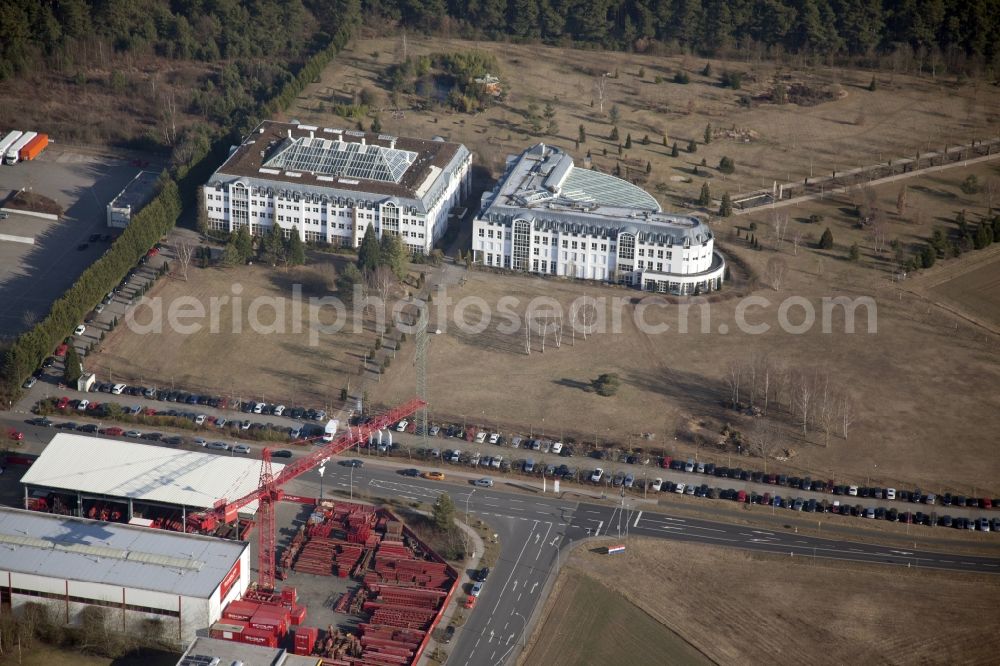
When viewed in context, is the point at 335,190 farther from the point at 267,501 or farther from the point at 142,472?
the point at 267,501

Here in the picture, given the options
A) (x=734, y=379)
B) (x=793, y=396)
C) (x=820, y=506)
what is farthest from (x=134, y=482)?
(x=793, y=396)

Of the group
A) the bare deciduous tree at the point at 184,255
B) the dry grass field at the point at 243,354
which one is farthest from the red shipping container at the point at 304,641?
the bare deciduous tree at the point at 184,255

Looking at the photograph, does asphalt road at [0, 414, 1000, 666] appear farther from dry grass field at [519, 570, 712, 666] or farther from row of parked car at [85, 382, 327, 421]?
row of parked car at [85, 382, 327, 421]

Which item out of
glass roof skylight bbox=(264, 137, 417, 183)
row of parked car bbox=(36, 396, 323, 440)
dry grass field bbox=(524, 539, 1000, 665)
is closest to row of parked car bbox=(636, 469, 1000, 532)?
dry grass field bbox=(524, 539, 1000, 665)

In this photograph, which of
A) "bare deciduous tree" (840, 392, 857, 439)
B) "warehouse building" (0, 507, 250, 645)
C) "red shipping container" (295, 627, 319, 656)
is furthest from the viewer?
"bare deciduous tree" (840, 392, 857, 439)

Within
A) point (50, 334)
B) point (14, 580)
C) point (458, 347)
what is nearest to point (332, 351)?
point (458, 347)

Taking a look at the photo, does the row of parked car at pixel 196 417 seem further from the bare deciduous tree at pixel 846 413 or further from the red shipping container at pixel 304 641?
the bare deciduous tree at pixel 846 413
